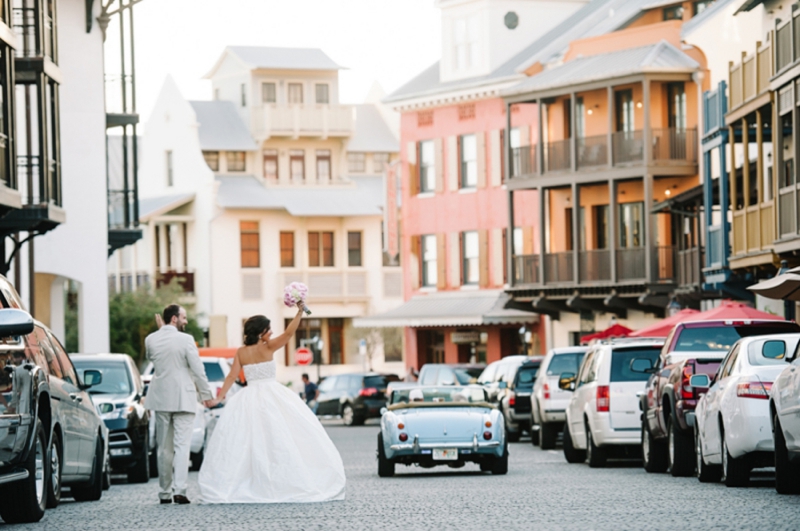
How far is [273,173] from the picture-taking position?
240ft

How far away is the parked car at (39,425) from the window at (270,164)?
2198 inches

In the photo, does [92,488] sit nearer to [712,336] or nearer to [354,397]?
[712,336]

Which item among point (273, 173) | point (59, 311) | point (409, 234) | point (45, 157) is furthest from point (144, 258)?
point (45, 157)

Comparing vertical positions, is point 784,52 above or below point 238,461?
above

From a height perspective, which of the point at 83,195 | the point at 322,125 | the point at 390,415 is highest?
the point at 322,125

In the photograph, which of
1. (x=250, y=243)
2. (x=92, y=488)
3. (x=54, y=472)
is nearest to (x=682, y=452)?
(x=92, y=488)

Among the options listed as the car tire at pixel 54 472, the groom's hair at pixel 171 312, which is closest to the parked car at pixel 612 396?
the groom's hair at pixel 171 312

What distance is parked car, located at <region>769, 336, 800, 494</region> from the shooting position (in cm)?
1421

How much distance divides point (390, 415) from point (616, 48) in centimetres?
3061

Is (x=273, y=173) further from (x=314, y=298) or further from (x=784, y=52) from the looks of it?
(x=784, y=52)

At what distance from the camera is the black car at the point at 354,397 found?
5084 cm

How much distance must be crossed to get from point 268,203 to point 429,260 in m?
12.2

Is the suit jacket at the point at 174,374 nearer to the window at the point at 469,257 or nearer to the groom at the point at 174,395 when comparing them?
the groom at the point at 174,395

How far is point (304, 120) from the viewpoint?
7256cm
